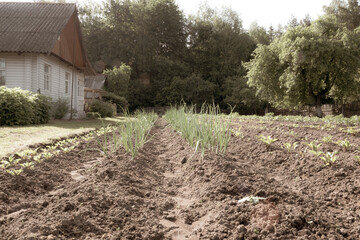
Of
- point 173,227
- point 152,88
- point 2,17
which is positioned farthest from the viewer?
point 152,88

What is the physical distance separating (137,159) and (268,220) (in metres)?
2.53

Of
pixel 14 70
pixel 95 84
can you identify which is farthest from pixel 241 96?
pixel 14 70

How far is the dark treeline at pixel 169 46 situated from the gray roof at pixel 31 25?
15.9 m

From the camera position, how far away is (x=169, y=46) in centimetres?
3453

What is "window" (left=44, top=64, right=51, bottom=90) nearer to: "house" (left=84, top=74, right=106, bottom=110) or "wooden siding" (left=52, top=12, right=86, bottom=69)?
"wooden siding" (left=52, top=12, right=86, bottom=69)

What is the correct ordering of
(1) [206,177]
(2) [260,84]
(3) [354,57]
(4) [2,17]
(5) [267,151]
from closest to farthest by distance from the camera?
1. (1) [206,177]
2. (5) [267,151]
3. (4) [2,17]
4. (3) [354,57]
5. (2) [260,84]

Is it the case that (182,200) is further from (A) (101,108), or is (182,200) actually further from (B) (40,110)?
(A) (101,108)

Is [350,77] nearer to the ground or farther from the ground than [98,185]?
farther from the ground

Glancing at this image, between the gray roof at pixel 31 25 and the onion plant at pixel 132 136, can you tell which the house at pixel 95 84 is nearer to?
the gray roof at pixel 31 25

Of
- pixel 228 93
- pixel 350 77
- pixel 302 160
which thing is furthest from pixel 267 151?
pixel 228 93

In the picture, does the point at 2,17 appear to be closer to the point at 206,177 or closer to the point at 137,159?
the point at 137,159

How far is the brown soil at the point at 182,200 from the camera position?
195cm

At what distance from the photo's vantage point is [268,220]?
198cm

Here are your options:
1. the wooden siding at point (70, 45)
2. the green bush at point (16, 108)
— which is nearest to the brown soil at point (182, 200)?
the green bush at point (16, 108)
